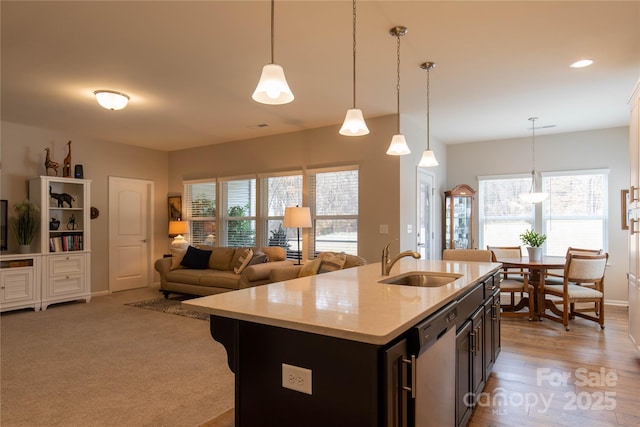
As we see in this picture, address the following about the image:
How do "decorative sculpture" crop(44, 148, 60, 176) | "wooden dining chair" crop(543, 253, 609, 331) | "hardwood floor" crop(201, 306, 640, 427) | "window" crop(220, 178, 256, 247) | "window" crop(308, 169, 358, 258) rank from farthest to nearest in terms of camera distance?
"window" crop(220, 178, 256, 247) < "decorative sculpture" crop(44, 148, 60, 176) < "window" crop(308, 169, 358, 258) < "wooden dining chair" crop(543, 253, 609, 331) < "hardwood floor" crop(201, 306, 640, 427)

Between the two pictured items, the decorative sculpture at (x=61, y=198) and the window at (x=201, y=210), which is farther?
the window at (x=201, y=210)

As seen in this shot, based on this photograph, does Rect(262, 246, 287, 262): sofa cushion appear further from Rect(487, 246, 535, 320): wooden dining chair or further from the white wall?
the white wall

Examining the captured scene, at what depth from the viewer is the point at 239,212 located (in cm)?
688

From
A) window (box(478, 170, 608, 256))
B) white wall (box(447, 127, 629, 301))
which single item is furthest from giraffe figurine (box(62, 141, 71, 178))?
window (box(478, 170, 608, 256))

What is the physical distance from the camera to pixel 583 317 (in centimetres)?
468

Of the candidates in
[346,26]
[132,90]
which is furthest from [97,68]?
[346,26]

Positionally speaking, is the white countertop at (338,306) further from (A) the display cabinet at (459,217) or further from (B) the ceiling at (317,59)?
(A) the display cabinet at (459,217)

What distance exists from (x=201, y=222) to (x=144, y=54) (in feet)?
14.5

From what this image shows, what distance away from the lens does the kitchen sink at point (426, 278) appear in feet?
8.57

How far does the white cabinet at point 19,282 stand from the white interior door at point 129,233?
1.38 metres

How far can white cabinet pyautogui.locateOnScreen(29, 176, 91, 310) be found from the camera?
18.1 feet

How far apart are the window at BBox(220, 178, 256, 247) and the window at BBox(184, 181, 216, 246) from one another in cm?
29

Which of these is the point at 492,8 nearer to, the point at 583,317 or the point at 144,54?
the point at 144,54

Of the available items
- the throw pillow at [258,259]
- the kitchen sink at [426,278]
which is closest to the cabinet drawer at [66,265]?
the throw pillow at [258,259]
